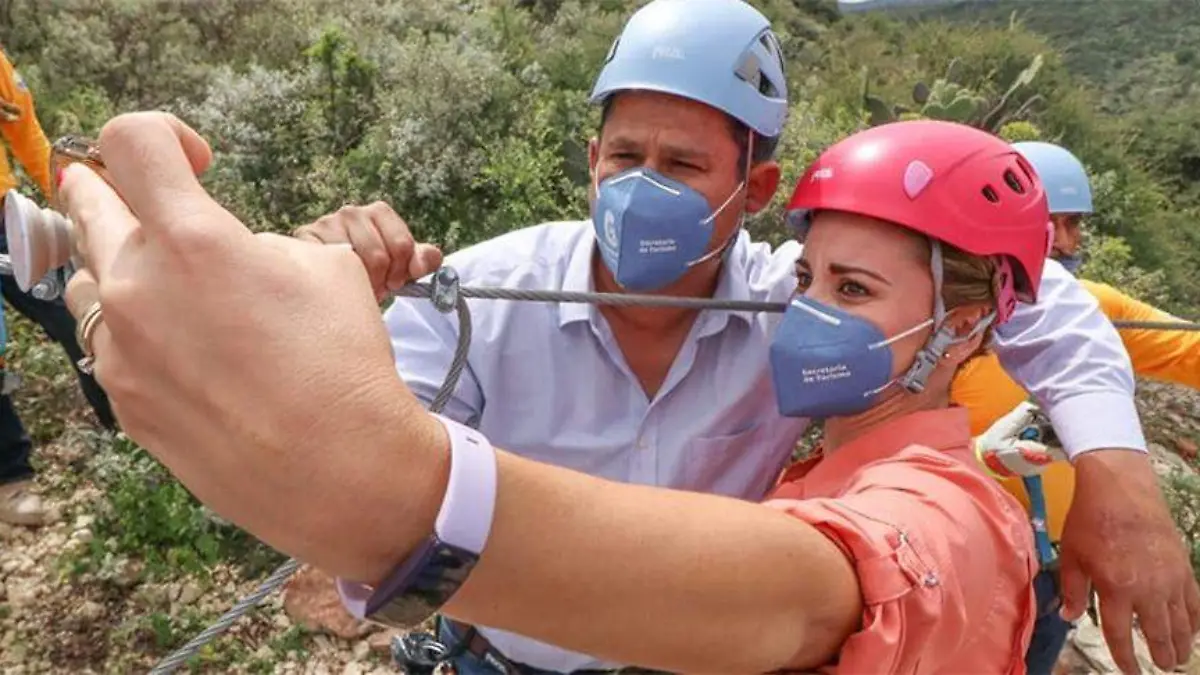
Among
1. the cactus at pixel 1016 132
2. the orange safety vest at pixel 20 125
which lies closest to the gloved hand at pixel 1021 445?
the orange safety vest at pixel 20 125

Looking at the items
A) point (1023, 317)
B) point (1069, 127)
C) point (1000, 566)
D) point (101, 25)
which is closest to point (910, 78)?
point (1069, 127)

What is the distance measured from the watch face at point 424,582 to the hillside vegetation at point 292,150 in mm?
155

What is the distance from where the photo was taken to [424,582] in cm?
62

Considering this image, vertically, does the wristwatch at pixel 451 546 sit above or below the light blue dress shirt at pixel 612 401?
above

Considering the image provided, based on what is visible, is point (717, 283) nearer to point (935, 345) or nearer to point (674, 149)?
point (674, 149)

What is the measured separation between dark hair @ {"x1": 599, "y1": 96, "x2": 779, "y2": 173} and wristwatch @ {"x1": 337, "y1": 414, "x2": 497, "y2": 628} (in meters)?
1.23

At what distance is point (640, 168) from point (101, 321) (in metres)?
1.14

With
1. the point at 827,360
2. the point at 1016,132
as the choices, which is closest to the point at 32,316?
the point at 827,360

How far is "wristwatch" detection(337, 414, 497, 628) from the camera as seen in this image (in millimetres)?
609

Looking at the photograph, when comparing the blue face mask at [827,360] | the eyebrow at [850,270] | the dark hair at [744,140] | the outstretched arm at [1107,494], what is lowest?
the outstretched arm at [1107,494]

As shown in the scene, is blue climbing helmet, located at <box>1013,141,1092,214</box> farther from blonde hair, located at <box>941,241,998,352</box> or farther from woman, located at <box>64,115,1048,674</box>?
woman, located at <box>64,115,1048,674</box>

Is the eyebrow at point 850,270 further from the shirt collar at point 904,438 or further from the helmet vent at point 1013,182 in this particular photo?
the helmet vent at point 1013,182

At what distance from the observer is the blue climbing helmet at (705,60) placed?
5.48 ft

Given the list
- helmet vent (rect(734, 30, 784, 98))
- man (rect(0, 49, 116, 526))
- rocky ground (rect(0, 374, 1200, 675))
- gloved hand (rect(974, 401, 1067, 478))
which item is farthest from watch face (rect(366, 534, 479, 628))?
man (rect(0, 49, 116, 526))
